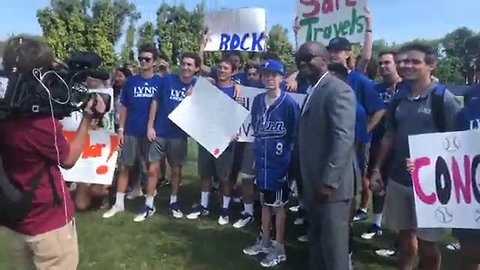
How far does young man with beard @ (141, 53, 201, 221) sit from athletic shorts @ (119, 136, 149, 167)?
276mm

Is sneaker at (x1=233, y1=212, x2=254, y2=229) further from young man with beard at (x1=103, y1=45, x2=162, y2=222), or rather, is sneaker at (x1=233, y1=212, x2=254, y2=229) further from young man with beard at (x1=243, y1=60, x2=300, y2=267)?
young man with beard at (x1=103, y1=45, x2=162, y2=222)

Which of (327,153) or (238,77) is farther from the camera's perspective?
(238,77)

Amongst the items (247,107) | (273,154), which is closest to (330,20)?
(247,107)

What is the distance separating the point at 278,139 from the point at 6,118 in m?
3.25

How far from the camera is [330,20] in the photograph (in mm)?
7457

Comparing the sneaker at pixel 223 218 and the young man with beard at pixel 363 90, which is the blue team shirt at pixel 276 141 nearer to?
the young man with beard at pixel 363 90

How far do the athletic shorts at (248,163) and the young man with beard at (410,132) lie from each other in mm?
2195

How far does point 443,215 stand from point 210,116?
3476mm

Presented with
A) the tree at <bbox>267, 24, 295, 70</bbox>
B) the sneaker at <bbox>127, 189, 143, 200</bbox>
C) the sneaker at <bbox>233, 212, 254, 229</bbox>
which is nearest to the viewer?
the sneaker at <bbox>233, 212, 254, 229</bbox>

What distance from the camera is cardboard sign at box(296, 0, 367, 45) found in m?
7.05

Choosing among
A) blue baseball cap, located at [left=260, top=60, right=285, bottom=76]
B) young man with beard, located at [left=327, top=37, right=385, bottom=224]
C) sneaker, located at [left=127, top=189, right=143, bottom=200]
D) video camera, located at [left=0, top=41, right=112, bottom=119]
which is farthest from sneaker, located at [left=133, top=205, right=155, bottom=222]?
video camera, located at [left=0, top=41, right=112, bottom=119]

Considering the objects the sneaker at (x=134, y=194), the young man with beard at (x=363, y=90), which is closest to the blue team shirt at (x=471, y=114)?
the young man with beard at (x=363, y=90)

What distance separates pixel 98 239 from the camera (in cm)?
664

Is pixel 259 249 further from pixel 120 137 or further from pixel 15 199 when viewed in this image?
pixel 15 199
